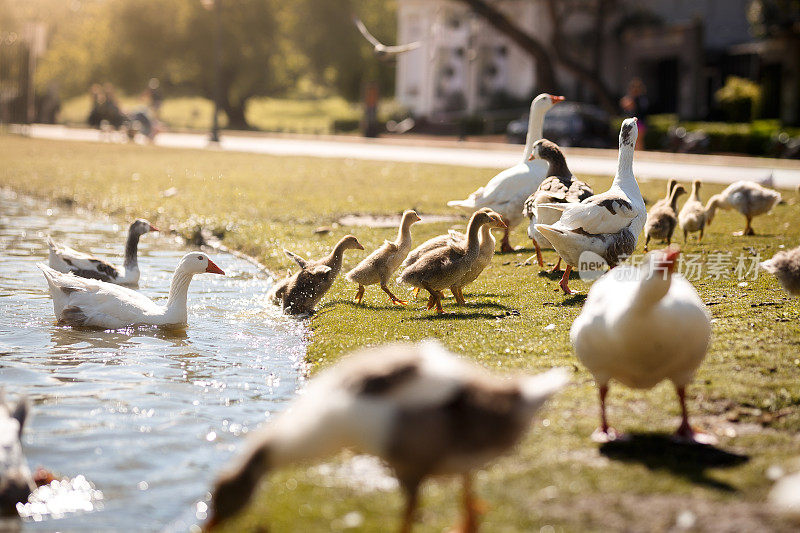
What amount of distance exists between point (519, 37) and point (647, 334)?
40.5 metres

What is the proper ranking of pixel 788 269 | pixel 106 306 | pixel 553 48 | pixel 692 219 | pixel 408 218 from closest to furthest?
1. pixel 788 269
2. pixel 106 306
3. pixel 408 218
4. pixel 692 219
5. pixel 553 48

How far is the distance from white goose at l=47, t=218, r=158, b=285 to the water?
284 mm

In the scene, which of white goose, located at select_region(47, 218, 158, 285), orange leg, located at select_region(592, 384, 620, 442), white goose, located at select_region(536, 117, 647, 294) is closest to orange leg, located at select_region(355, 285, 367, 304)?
white goose, located at select_region(536, 117, 647, 294)

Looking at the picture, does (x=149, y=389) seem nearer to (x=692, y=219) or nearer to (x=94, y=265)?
(x=94, y=265)

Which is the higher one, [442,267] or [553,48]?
[553,48]

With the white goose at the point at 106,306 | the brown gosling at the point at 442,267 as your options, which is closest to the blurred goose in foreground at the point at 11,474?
the white goose at the point at 106,306

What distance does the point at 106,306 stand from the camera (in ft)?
30.6

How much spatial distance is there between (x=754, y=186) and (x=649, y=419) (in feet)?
31.3

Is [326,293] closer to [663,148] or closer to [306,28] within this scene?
[663,148]

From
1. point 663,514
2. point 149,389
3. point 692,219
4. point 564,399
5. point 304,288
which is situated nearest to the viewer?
point 663,514

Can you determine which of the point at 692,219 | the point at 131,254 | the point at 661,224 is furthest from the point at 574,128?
the point at 131,254

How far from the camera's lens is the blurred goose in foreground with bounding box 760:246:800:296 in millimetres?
8172

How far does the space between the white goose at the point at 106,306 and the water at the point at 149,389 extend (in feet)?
0.42

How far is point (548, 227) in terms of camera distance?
9664mm
